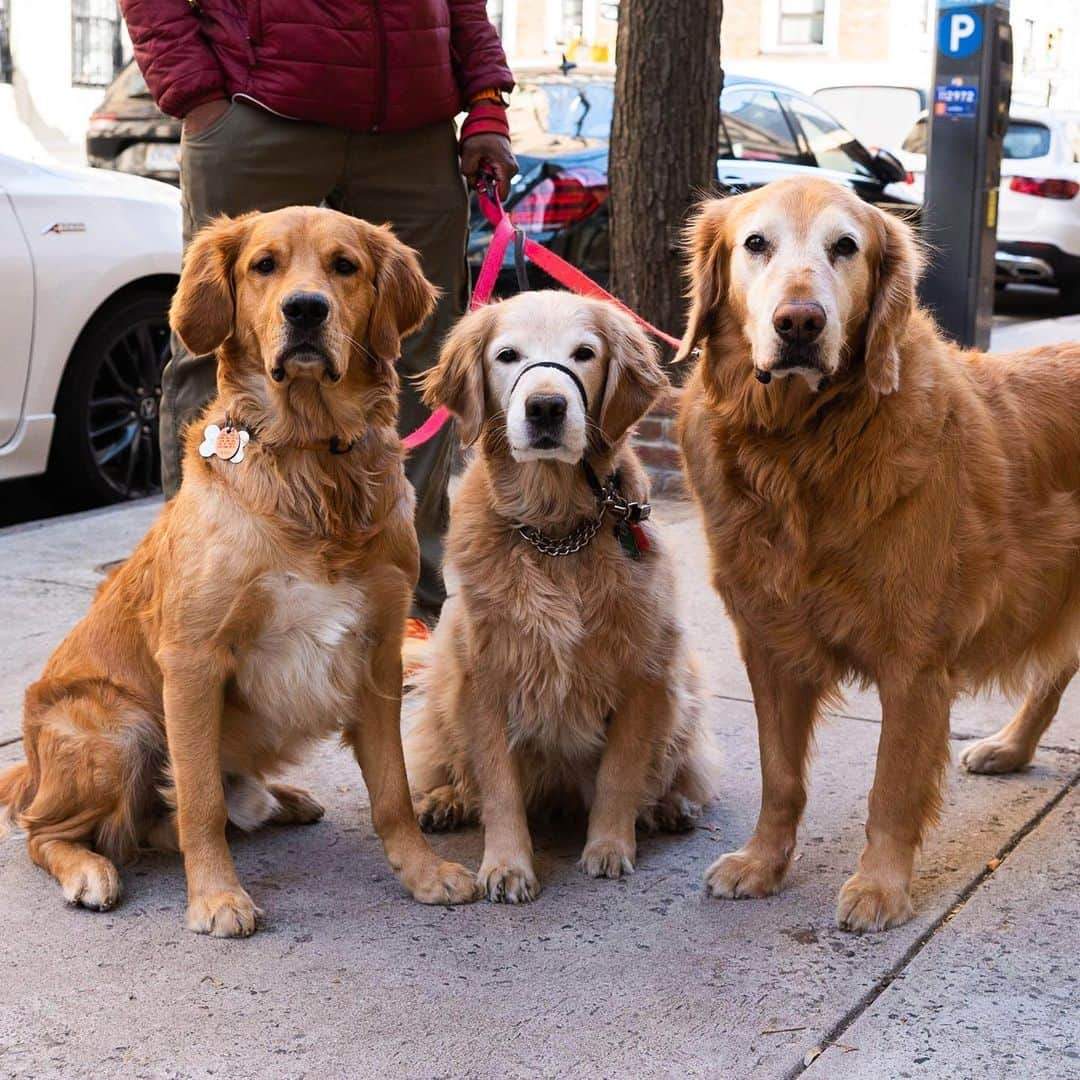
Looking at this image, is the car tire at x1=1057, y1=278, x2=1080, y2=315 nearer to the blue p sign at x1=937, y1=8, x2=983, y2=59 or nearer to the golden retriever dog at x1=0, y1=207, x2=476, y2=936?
the blue p sign at x1=937, y1=8, x2=983, y2=59

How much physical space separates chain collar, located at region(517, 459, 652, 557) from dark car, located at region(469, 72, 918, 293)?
5396mm

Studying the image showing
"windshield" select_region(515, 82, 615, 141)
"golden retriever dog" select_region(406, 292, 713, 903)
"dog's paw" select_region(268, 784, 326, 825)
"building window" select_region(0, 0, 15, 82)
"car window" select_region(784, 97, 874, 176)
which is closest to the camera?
"golden retriever dog" select_region(406, 292, 713, 903)

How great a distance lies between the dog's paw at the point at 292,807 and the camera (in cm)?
358

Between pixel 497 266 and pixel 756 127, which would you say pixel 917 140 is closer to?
pixel 756 127

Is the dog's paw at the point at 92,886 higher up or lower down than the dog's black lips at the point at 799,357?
lower down

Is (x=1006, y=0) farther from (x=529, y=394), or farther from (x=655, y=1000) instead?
(x=655, y=1000)

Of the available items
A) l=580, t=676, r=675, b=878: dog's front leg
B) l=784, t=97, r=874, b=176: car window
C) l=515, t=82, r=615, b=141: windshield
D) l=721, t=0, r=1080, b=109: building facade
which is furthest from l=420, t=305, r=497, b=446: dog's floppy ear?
l=721, t=0, r=1080, b=109: building facade

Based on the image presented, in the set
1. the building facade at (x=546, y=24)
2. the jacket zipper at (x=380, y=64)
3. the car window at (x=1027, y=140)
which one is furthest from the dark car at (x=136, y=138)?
the building facade at (x=546, y=24)

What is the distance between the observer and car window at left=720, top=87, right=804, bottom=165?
40.0ft

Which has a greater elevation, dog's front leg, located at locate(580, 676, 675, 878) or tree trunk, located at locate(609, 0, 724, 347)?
tree trunk, located at locate(609, 0, 724, 347)

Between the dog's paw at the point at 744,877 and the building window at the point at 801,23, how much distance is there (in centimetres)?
3607

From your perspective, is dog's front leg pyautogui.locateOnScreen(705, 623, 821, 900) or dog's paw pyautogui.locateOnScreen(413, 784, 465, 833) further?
dog's paw pyautogui.locateOnScreen(413, 784, 465, 833)

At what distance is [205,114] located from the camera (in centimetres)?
418

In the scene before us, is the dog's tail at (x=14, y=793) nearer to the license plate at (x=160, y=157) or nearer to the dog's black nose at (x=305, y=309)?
the dog's black nose at (x=305, y=309)
